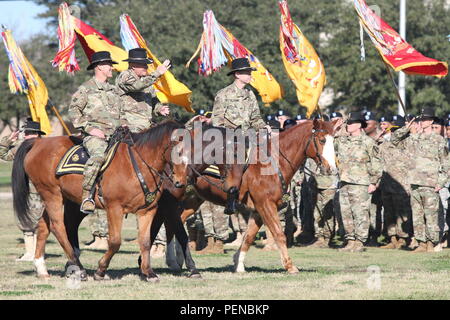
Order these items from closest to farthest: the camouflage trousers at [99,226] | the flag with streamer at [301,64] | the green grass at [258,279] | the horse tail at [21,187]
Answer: the green grass at [258,279] < the horse tail at [21,187] < the flag with streamer at [301,64] < the camouflage trousers at [99,226]

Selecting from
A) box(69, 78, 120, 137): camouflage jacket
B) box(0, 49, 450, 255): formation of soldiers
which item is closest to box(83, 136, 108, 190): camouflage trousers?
box(69, 78, 120, 137): camouflage jacket

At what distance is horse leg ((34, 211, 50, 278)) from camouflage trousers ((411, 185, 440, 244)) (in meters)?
7.81

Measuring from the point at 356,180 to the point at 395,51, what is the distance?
8.39ft

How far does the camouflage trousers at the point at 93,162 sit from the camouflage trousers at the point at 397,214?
839 cm

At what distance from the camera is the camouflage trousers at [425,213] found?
17641 mm

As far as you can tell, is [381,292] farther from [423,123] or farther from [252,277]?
[423,123]

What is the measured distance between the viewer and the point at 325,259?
52.7 feet

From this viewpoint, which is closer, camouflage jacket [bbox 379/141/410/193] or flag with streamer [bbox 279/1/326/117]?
flag with streamer [bbox 279/1/326/117]

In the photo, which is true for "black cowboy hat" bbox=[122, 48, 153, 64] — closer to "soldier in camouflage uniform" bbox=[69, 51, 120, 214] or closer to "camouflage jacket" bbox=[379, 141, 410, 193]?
"soldier in camouflage uniform" bbox=[69, 51, 120, 214]

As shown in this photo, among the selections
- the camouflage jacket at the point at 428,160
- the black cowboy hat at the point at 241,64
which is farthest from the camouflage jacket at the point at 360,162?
the black cowboy hat at the point at 241,64

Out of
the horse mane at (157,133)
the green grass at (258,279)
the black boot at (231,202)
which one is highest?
the horse mane at (157,133)

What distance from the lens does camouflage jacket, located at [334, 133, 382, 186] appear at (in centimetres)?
1775

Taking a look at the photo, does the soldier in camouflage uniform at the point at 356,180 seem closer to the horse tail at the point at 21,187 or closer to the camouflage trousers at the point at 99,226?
the camouflage trousers at the point at 99,226
